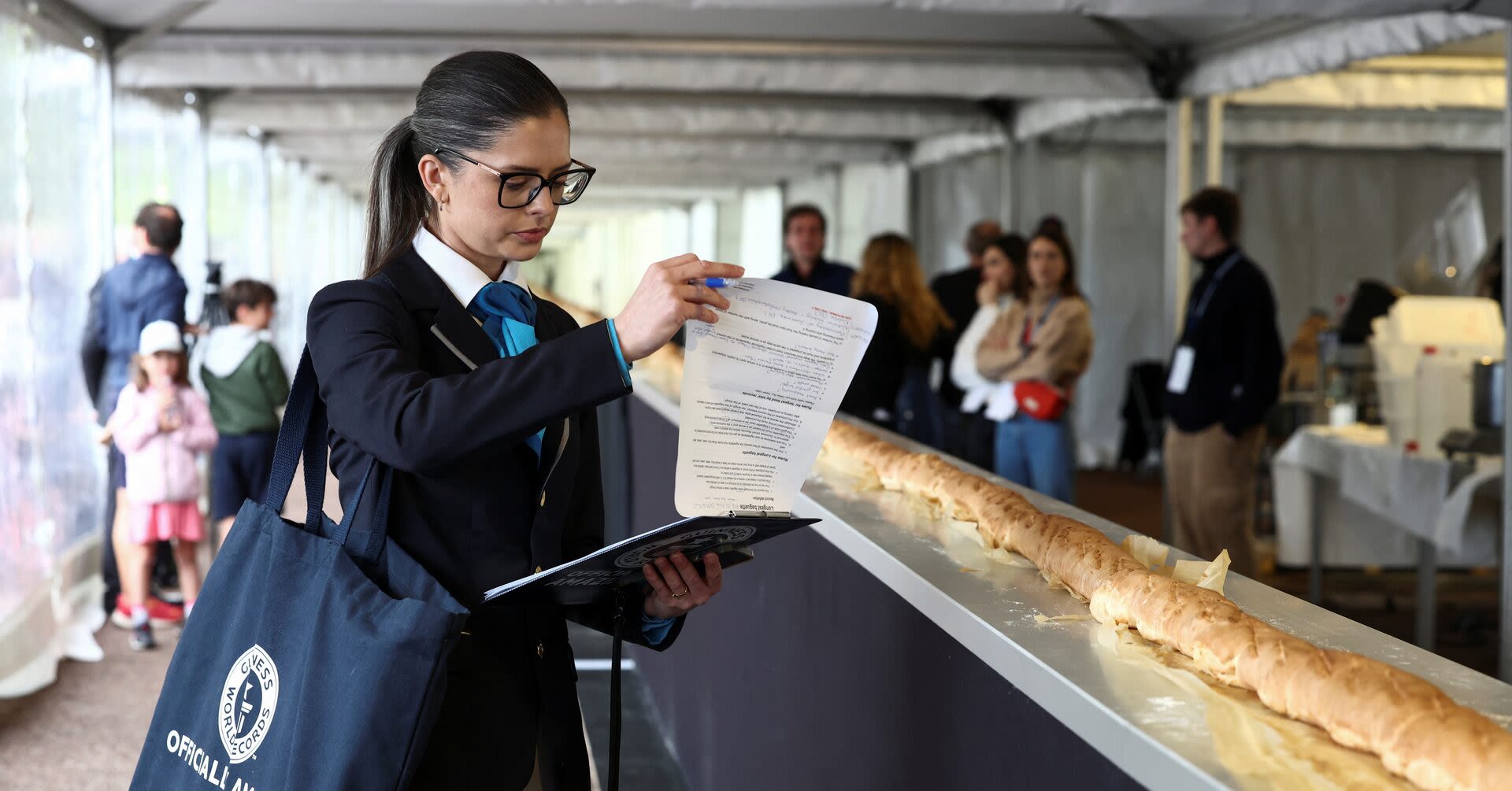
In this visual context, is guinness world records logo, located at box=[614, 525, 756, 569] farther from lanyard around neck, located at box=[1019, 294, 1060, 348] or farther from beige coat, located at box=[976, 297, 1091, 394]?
lanyard around neck, located at box=[1019, 294, 1060, 348]

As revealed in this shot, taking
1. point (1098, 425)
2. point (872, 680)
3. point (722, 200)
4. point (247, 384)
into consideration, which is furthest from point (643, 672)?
point (722, 200)

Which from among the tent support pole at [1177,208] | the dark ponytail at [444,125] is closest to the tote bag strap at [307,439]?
the dark ponytail at [444,125]

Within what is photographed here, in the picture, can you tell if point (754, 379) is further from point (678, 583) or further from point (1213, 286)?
point (1213, 286)

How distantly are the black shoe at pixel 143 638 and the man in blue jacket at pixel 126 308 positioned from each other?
612 millimetres

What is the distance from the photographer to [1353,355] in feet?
21.2

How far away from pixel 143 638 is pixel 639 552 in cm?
465

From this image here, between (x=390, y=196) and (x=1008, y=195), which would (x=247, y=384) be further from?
(x=1008, y=195)

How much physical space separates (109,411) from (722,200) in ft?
51.8

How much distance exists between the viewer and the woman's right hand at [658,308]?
117 centimetres

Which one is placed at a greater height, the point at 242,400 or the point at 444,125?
the point at 444,125

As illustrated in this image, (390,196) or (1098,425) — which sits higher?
(390,196)

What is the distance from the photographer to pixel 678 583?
4.90 ft

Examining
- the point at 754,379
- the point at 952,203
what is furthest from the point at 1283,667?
the point at 952,203

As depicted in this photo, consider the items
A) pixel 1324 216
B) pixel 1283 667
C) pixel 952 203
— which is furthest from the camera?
pixel 952 203
